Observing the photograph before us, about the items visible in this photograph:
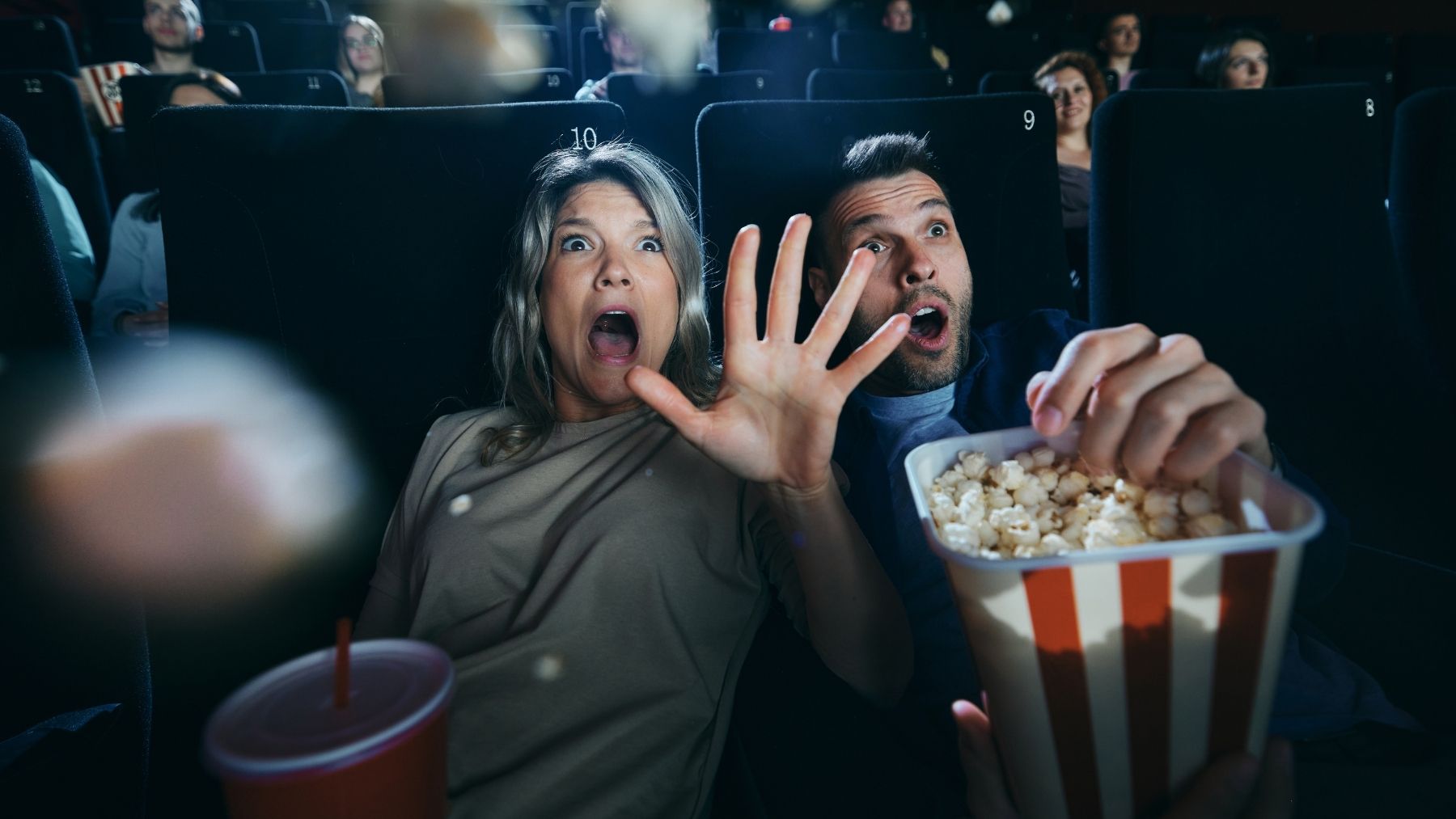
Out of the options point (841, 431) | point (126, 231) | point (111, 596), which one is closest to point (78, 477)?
point (111, 596)

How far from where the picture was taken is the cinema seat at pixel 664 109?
2354mm

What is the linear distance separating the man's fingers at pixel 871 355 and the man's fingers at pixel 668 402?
0.41 ft

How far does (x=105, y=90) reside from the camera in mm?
2893

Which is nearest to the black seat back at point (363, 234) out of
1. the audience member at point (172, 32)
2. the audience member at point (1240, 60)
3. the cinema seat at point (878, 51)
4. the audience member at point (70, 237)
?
the audience member at point (70, 237)

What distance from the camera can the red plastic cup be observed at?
41cm

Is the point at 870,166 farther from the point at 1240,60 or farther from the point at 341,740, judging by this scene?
the point at 1240,60

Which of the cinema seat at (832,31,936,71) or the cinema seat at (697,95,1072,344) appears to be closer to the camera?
the cinema seat at (697,95,1072,344)

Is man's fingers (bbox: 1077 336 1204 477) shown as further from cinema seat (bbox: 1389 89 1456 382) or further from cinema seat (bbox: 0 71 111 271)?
cinema seat (bbox: 0 71 111 271)

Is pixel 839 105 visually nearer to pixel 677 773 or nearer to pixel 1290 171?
pixel 1290 171

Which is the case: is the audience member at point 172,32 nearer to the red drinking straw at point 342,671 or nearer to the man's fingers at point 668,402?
the man's fingers at point 668,402

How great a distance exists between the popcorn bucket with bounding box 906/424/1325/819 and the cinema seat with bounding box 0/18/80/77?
4.24m

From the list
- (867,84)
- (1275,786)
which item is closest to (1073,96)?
(867,84)

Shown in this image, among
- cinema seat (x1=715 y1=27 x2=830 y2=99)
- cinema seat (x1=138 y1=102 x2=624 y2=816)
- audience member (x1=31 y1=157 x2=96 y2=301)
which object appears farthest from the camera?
cinema seat (x1=715 y1=27 x2=830 y2=99)

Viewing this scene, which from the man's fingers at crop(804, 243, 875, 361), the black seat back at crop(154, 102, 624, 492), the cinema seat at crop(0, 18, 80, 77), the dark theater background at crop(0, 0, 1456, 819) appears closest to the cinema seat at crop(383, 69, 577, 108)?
the black seat back at crop(154, 102, 624, 492)
